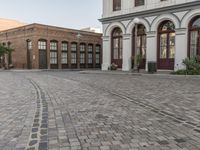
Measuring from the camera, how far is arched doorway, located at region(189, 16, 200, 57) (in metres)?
18.2

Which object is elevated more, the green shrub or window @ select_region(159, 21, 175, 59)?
window @ select_region(159, 21, 175, 59)

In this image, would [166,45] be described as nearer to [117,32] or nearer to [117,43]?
[117,43]

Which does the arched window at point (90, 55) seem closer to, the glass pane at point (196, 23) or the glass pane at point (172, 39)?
the glass pane at point (172, 39)

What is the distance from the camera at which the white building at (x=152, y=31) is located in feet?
60.5

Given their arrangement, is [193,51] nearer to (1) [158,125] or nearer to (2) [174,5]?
(2) [174,5]

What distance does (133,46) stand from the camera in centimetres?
2234

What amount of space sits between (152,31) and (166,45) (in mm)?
1712

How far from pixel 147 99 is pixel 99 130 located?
3556mm

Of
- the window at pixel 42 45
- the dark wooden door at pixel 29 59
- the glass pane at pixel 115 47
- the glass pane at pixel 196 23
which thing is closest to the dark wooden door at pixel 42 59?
the window at pixel 42 45

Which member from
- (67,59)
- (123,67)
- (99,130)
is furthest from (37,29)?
(99,130)

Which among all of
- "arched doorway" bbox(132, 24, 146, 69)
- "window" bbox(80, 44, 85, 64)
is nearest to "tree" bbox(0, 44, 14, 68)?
"window" bbox(80, 44, 85, 64)

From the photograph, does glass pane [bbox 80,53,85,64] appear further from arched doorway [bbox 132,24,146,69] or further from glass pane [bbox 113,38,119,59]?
arched doorway [bbox 132,24,146,69]

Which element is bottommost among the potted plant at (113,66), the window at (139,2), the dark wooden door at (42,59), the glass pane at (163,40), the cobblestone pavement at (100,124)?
the cobblestone pavement at (100,124)

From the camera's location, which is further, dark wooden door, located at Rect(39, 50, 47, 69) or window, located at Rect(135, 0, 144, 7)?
dark wooden door, located at Rect(39, 50, 47, 69)
